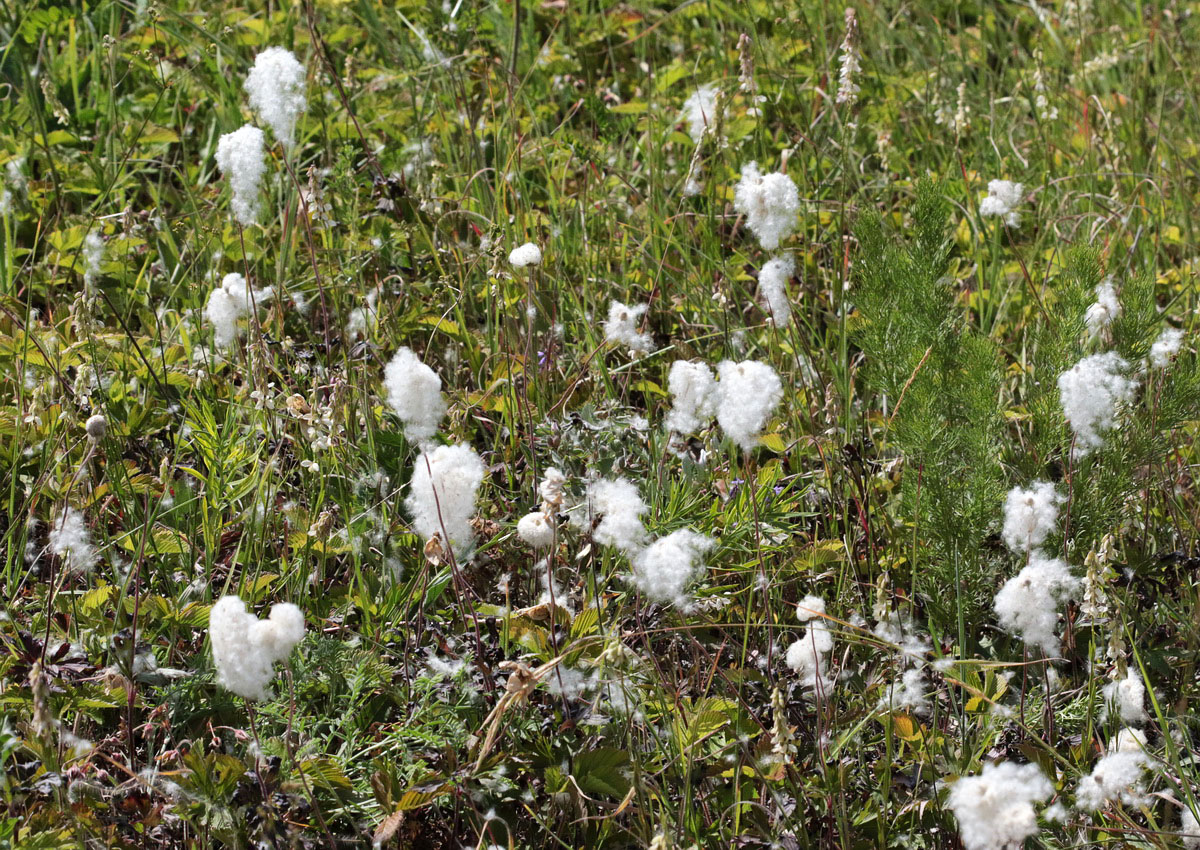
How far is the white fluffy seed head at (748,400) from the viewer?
1836mm

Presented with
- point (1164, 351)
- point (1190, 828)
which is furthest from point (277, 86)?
point (1190, 828)

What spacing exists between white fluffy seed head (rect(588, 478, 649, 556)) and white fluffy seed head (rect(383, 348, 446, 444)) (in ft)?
0.99

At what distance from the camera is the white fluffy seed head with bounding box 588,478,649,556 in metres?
1.75

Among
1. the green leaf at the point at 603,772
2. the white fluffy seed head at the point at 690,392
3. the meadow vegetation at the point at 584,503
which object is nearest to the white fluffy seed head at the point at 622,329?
the meadow vegetation at the point at 584,503

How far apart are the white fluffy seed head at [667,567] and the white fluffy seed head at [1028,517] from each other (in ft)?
1.64

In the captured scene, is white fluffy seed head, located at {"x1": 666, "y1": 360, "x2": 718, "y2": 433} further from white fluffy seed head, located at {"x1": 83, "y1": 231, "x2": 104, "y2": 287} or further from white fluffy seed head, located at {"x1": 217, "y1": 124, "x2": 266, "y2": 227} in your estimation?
white fluffy seed head, located at {"x1": 83, "y1": 231, "x2": 104, "y2": 287}

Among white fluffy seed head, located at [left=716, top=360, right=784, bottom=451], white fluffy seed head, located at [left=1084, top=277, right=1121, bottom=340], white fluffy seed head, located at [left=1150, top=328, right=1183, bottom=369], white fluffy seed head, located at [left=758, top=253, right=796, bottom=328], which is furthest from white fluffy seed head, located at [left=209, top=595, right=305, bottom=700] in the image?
white fluffy seed head, located at [left=1150, top=328, right=1183, bottom=369]

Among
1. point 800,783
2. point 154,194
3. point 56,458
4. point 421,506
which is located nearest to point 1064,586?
point 800,783

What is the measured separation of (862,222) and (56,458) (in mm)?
1588

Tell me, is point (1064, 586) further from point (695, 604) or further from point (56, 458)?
point (56, 458)

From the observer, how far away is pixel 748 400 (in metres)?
1.84

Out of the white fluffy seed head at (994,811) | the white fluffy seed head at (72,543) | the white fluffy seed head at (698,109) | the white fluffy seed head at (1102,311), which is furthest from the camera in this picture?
the white fluffy seed head at (698,109)

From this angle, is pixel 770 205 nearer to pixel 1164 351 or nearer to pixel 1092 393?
pixel 1092 393

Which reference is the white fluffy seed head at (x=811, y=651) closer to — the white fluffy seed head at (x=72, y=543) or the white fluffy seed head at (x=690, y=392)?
the white fluffy seed head at (x=690, y=392)
